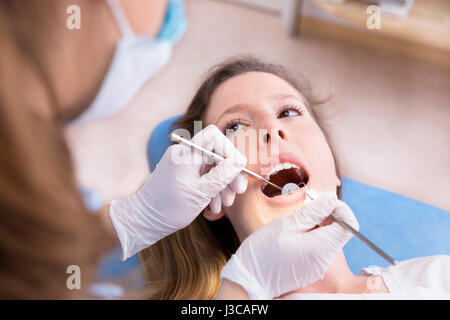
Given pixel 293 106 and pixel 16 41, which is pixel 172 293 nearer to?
pixel 293 106

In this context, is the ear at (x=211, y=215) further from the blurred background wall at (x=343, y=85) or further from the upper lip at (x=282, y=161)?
the blurred background wall at (x=343, y=85)

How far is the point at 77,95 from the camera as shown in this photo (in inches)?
41.4

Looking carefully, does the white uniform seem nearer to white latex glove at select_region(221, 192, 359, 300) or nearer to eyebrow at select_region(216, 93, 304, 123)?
white latex glove at select_region(221, 192, 359, 300)

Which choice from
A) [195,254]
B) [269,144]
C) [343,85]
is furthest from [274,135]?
[343,85]

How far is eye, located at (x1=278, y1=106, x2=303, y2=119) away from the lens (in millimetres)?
1181

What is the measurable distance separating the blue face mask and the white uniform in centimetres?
62

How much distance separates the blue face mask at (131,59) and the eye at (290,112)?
32 centimetres

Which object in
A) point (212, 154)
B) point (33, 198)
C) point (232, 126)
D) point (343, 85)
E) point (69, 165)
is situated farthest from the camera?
point (343, 85)

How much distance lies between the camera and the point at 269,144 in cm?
110

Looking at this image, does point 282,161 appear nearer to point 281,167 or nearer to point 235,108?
point 281,167

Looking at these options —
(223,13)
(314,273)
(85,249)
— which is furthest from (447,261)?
(223,13)

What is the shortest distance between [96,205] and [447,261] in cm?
94

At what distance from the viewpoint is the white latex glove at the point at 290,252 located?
3.20 ft

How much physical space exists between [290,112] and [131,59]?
40 centimetres
